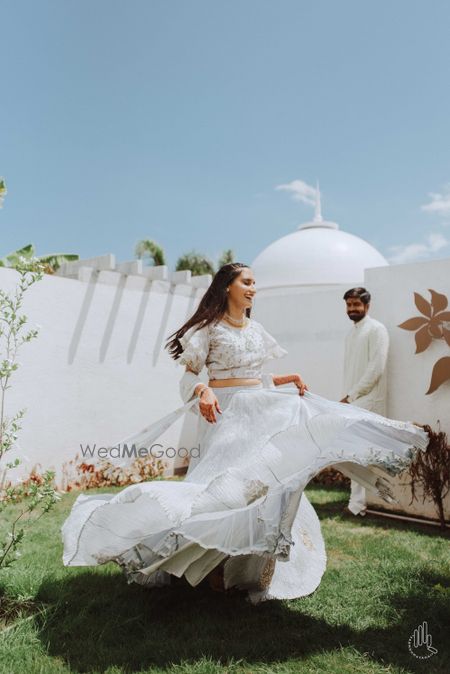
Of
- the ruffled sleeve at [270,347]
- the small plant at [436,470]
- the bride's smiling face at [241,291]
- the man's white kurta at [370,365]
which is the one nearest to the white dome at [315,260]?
the man's white kurta at [370,365]

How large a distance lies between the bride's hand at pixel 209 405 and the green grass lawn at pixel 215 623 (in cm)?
108

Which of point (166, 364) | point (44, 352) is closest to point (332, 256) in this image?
point (166, 364)

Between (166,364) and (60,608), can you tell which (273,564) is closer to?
(60,608)

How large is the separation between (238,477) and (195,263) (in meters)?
21.7

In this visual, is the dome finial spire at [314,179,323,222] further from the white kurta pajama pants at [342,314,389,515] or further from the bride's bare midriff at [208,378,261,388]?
the bride's bare midriff at [208,378,261,388]

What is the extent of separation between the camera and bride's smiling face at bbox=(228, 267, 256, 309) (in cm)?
379

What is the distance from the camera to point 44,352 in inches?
281

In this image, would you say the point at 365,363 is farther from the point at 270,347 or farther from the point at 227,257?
the point at 227,257

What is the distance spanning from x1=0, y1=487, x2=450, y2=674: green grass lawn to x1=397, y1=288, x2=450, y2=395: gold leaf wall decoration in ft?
6.70

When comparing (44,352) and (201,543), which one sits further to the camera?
(44,352)

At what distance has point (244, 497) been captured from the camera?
2.90 metres

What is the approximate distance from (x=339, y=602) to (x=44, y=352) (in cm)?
482

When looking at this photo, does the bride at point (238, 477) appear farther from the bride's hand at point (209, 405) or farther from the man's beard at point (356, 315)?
the man's beard at point (356, 315)

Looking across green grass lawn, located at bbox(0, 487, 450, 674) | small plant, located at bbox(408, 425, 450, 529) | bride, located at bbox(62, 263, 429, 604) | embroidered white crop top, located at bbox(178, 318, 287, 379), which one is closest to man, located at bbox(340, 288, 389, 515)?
small plant, located at bbox(408, 425, 450, 529)
